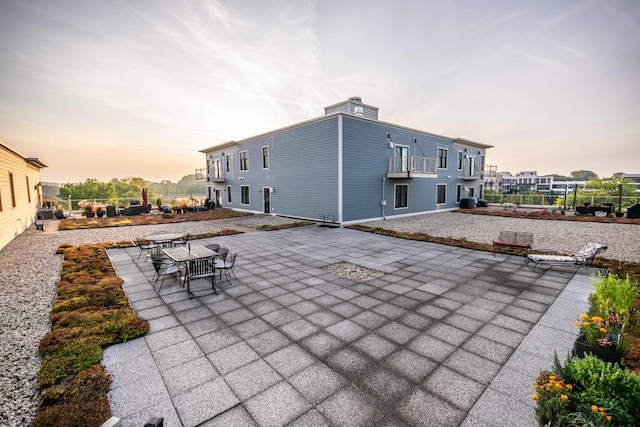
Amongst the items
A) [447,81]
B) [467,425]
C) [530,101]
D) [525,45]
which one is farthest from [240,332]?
[530,101]

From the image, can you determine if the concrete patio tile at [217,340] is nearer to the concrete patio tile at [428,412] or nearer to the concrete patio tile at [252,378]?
the concrete patio tile at [252,378]

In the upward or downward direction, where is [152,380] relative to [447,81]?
downward

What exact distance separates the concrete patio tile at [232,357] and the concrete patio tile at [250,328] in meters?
0.27

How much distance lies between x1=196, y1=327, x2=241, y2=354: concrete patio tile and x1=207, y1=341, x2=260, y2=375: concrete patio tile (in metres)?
0.11

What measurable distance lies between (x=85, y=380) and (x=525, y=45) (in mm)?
16663

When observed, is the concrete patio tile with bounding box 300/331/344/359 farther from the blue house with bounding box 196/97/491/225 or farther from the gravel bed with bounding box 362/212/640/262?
the blue house with bounding box 196/97/491/225

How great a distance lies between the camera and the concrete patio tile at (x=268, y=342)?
3.46 metres

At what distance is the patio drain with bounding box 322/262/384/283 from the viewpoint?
20.9 ft

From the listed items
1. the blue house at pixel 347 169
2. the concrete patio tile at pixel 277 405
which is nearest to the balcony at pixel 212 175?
the blue house at pixel 347 169

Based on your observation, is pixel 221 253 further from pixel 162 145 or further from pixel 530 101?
pixel 162 145

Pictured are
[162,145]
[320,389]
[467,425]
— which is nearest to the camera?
[467,425]

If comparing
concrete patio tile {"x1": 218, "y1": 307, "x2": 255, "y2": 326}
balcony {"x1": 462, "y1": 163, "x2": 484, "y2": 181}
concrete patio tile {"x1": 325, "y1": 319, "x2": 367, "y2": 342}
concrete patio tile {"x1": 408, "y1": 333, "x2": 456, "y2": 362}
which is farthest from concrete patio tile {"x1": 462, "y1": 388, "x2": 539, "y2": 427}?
balcony {"x1": 462, "y1": 163, "x2": 484, "y2": 181}

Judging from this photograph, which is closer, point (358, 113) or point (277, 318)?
point (277, 318)

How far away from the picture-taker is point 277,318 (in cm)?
434
